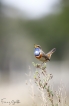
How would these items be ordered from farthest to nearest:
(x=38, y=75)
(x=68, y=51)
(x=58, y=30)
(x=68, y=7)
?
(x=68, y=51), (x=58, y=30), (x=68, y=7), (x=38, y=75)

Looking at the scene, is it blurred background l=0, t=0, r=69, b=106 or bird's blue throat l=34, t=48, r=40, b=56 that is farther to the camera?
blurred background l=0, t=0, r=69, b=106

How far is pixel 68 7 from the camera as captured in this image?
34.5 m

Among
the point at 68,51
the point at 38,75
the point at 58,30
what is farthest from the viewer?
the point at 68,51

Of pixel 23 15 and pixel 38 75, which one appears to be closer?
pixel 38 75

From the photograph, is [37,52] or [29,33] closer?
[37,52]

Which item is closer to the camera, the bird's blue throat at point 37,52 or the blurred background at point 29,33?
the bird's blue throat at point 37,52

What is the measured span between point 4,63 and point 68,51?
7541mm

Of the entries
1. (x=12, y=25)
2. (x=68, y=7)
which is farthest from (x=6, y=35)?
(x=68, y=7)

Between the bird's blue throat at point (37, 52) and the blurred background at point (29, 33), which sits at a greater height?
the blurred background at point (29, 33)

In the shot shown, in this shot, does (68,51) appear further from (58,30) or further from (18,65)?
(18,65)

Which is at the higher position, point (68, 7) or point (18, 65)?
point (68, 7)

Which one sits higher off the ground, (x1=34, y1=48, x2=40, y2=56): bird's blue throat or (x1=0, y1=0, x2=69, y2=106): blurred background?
(x1=0, y1=0, x2=69, y2=106): blurred background

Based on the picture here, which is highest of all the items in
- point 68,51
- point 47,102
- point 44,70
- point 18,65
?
point 68,51

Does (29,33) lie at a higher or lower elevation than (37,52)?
higher
